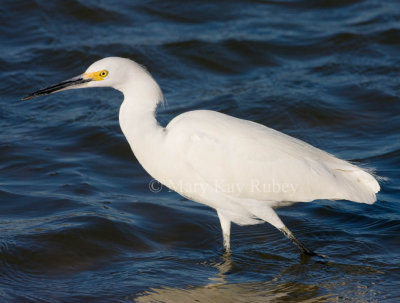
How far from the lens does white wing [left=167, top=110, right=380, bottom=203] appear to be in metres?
5.60

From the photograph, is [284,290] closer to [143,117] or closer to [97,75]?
[143,117]

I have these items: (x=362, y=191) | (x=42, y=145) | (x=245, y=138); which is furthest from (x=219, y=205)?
(x=42, y=145)

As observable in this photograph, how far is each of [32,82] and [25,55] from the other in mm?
909

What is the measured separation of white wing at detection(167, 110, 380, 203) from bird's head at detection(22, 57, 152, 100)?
1.87ft

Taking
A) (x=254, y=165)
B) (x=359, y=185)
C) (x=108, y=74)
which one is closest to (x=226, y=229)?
(x=254, y=165)

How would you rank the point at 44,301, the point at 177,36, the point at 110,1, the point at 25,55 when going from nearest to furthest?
the point at 44,301 → the point at 25,55 → the point at 177,36 → the point at 110,1

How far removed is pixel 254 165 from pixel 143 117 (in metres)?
1.06

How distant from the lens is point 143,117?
18.7 feet

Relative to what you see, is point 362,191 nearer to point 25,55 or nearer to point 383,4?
point 25,55

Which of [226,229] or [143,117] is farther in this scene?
[226,229]

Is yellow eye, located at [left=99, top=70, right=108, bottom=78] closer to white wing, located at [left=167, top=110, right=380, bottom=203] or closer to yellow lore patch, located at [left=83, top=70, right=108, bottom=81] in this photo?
yellow lore patch, located at [left=83, top=70, right=108, bottom=81]

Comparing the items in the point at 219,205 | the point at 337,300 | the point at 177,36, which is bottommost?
the point at 337,300

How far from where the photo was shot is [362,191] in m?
5.80

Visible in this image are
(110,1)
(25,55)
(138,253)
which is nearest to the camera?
(138,253)
